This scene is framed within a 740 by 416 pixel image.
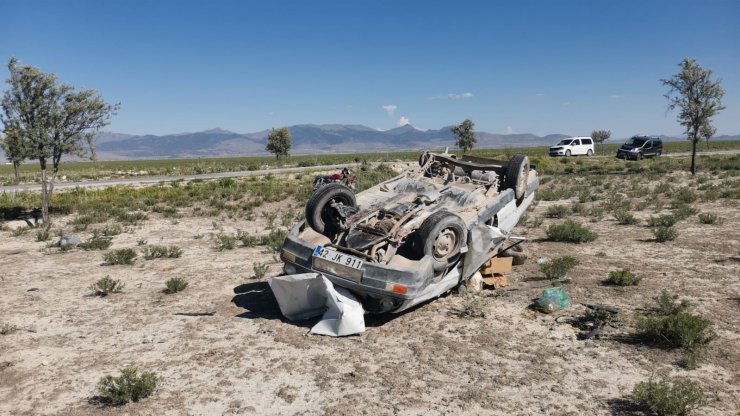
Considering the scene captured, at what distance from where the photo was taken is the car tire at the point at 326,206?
291 inches

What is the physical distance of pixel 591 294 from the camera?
7.14 m

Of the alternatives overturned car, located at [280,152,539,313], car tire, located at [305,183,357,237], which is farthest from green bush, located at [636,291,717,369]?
car tire, located at [305,183,357,237]

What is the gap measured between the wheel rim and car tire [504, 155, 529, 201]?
2.36 m

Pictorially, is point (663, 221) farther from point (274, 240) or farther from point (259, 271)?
point (259, 271)

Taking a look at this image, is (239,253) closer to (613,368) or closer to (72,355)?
(72,355)

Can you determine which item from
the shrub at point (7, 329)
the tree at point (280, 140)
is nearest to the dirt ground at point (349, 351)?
the shrub at point (7, 329)

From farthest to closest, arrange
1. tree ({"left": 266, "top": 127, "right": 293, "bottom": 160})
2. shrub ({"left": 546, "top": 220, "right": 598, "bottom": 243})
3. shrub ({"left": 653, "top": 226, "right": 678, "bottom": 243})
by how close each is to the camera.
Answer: tree ({"left": 266, "top": 127, "right": 293, "bottom": 160})
shrub ({"left": 546, "top": 220, "right": 598, "bottom": 243})
shrub ({"left": 653, "top": 226, "right": 678, "bottom": 243})

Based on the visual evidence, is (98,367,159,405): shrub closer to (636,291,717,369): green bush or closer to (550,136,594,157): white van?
(636,291,717,369): green bush

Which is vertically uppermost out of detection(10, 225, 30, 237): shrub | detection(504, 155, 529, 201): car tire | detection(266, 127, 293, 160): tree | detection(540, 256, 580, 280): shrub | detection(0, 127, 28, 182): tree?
detection(266, 127, 293, 160): tree

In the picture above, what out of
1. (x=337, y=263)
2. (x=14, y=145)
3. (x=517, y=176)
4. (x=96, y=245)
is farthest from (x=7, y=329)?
(x=14, y=145)

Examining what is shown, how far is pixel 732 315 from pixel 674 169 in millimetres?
27131

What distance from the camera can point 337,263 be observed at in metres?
5.92

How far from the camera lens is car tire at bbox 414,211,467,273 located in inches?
239

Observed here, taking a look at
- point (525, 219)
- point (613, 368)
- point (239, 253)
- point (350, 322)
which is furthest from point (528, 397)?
point (525, 219)
